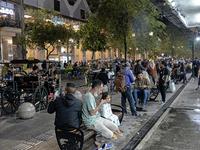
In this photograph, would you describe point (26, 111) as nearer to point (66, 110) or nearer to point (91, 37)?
point (66, 110)

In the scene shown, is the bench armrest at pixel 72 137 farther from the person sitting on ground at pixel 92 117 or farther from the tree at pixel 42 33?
the tree at pixel 42 33

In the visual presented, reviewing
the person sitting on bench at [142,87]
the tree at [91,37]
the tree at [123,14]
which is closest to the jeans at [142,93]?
the person sitting on bench at [142,87]

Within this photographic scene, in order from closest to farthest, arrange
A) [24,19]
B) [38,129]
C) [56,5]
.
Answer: [38,129], [24,19], [56,5]

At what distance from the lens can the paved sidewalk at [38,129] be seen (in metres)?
4.69

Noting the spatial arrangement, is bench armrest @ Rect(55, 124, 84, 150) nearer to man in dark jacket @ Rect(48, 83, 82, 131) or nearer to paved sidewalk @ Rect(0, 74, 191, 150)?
man in dark jacket @ Rect(48, 83, 82, 131)

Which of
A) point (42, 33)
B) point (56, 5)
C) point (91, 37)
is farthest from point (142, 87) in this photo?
point (56, 5)

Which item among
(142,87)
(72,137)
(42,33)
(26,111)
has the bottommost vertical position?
(26,111)

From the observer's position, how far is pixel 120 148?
4.40 m

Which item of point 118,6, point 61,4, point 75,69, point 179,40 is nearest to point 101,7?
point 118,6

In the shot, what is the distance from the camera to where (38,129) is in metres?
5.82

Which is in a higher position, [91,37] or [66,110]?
[91,37]

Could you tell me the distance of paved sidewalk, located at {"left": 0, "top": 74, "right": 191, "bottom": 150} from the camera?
4.69m

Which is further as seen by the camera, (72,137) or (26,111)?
(26,111)

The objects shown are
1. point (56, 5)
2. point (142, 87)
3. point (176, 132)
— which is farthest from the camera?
point (56, 5)
